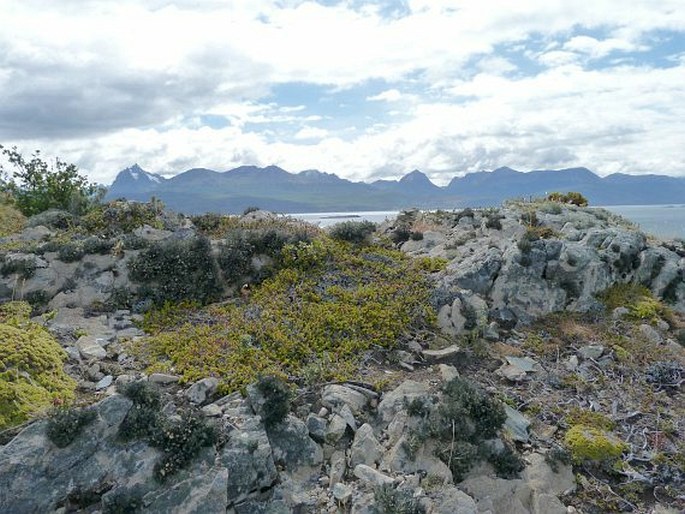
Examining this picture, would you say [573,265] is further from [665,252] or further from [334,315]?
[334,315]

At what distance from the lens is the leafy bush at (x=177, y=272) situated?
15570 millimetres

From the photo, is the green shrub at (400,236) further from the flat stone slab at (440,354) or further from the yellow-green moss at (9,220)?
the yellow-green moss at (9,220)

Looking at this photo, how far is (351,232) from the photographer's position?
63.9ft

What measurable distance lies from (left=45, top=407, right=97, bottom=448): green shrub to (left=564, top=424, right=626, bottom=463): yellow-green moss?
29.1 feet

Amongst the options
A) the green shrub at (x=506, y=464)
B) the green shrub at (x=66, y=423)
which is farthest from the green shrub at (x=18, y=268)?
the green shrub at (x=506, y=464)

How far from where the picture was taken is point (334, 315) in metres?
13.5

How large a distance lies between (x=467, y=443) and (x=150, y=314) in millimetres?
9593

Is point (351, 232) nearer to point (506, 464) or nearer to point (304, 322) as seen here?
point (304, 322)

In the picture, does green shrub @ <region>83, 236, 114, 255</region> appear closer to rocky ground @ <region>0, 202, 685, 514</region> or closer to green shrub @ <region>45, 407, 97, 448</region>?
rocky ground @ <region>0, 202, 685, 514</region>

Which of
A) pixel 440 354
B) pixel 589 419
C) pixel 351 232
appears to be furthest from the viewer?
pixel 351 232

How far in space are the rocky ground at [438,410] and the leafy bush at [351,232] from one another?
12.8 feet

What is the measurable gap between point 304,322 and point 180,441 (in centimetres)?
515

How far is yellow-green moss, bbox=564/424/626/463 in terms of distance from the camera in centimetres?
969

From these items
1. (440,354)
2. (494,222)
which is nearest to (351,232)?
(494,222)
